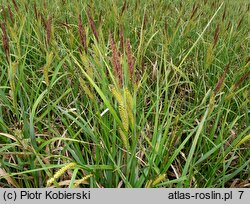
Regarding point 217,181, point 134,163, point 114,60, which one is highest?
point 114,60

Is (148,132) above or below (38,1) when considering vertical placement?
below

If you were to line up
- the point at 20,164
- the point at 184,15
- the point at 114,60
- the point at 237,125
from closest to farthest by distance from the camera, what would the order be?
the point at 114,60 < the point at 20,164 < the point at 237,125 < the point at 184,15

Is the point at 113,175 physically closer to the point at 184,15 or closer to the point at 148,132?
the point at 148,132

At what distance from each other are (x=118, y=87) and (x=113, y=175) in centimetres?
33

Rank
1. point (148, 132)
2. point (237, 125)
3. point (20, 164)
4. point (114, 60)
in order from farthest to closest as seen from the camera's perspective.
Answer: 1. point (237, 125)
2. point (148, 132)
3. point (20, 164)
4. point (114, 60)

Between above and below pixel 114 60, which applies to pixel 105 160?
below

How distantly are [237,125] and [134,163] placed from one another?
0.61 metres

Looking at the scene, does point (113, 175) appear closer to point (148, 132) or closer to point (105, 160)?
point (105, 160)

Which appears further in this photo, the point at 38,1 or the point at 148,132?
the point at 38,1

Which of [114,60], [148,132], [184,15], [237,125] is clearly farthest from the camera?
[184,15]

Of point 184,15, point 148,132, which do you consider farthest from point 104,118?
point 184,15
